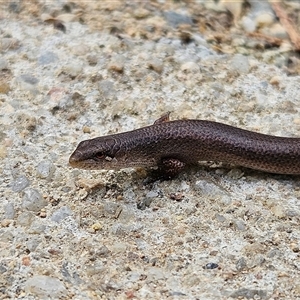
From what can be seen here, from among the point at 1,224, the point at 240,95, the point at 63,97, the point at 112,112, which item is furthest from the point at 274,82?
the point at 1,224

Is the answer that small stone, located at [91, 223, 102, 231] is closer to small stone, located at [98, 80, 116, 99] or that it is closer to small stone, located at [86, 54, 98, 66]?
small stone, located at [98, 80, 116, 99]

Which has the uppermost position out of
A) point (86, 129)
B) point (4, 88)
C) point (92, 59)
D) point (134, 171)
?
point (92, 59)

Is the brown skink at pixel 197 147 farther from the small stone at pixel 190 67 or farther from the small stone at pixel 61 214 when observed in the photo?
the small stone at pixel 190 67

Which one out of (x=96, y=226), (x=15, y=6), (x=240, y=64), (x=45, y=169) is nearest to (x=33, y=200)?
(x=45, y=169)

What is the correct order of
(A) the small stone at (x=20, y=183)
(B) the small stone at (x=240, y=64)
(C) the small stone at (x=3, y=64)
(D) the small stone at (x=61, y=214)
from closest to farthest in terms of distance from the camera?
(D) the small stone at (x=61, y=214) < (A) the small stone at (x=20, y=183) < (C) the small stone at (x=3, y=64) < (B) the small stone at (x=240, y=64)

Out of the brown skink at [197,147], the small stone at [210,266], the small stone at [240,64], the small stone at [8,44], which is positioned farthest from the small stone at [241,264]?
the small stone at [8,44]

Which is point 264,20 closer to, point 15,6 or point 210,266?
point 15,6

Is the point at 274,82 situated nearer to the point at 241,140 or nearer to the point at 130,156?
the point at 241,140
